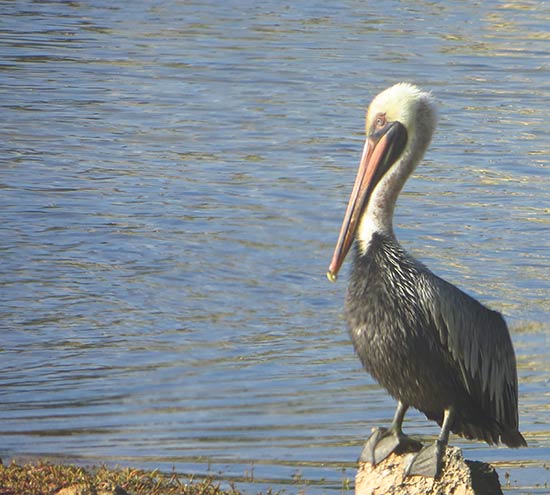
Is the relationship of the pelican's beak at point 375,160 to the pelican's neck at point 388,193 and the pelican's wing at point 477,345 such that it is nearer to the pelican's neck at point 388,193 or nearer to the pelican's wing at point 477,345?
the pelican's neck at point 388,193

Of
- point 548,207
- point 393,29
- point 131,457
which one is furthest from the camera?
point 393,29

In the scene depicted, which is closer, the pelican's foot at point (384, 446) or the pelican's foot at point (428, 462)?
the pelican's foot at point (428, 462)

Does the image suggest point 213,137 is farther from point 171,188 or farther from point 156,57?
point 156,57

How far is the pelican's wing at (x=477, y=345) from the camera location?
15.3 ft

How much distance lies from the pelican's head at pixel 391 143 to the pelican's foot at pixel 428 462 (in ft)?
2.93

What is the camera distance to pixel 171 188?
33.5 ft

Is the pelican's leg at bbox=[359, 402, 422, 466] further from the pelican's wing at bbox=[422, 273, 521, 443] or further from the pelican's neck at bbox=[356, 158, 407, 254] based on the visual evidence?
the pelican's neck at bbox=[356, 158, 407, 254]

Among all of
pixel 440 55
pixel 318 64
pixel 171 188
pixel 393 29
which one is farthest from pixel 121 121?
pixel 393 29

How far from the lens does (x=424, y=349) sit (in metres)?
4.68

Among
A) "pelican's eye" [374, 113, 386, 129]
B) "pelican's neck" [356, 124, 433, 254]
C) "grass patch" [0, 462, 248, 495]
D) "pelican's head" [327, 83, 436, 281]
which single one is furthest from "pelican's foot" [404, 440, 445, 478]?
"pelican's eye" [374, 113, 386, 129]

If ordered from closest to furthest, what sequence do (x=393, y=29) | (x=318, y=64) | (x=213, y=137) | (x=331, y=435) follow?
1. (x=331, y=435)
2. (x=213, y=137)
3. (x=318, y=64)
4. (x=393, y=29)

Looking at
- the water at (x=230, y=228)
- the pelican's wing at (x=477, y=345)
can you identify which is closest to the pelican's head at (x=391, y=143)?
the pelican's wing at (x=477, y=345)

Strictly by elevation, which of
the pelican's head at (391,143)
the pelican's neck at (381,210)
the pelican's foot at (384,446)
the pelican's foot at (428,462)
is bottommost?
the pelican's foot at (384,446)

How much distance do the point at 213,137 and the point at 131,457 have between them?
6.65m
